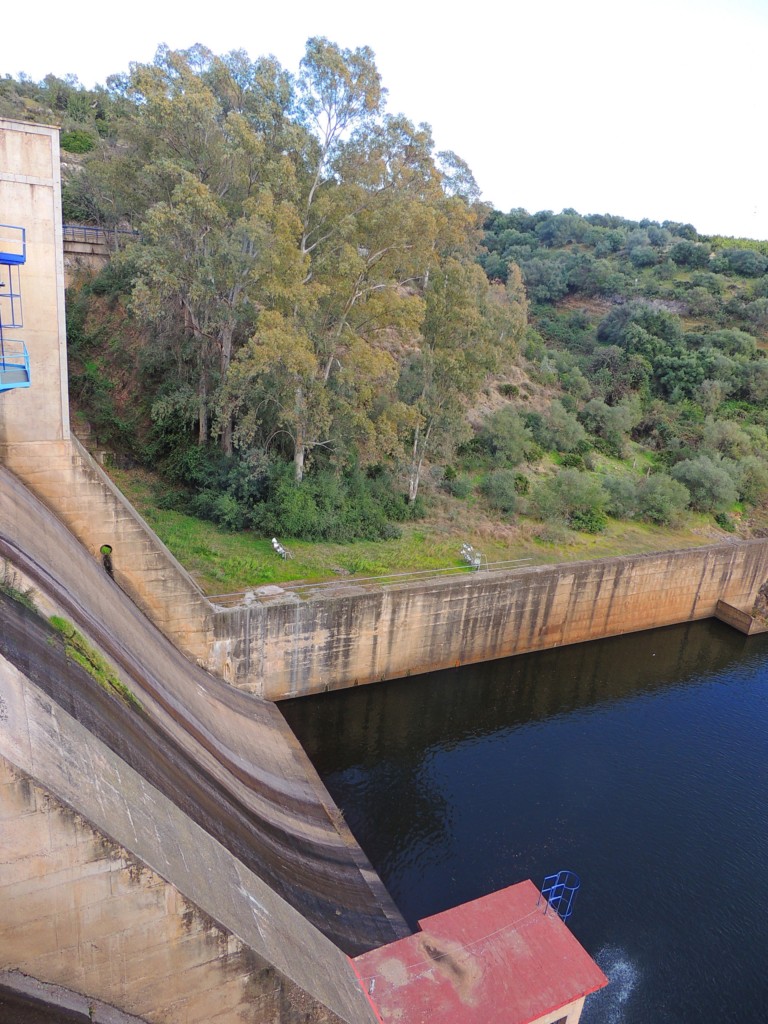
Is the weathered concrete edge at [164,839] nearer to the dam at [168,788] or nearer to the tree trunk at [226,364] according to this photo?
the dam at [168,788]

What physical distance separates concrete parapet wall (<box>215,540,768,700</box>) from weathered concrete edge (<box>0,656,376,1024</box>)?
906 cm

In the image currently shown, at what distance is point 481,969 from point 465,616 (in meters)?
13.1

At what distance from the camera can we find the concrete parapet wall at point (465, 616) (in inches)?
722

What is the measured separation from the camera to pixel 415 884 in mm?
13445

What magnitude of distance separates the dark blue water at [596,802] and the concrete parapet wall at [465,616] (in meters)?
0.88

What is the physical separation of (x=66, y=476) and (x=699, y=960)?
1718 centimetres

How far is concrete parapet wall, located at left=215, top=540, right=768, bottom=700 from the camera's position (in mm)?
18344

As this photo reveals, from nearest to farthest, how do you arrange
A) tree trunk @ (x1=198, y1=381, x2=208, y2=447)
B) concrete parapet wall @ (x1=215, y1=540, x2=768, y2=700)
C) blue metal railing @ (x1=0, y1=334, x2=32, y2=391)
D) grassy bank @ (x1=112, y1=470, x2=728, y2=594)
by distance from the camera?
blue metal railing @ (x1=0, y1=334, x2=32, y2=391), concrete parapet wall @ (x1=215, y1=540, x2=768, y2=700), grassy bank @ (x1=112, y1=470, x2=728, y2=594), tree trunk @ (x1=198, y1=381, x2=208, y2=447)

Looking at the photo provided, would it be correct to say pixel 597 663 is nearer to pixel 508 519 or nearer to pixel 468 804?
pixel 508 519

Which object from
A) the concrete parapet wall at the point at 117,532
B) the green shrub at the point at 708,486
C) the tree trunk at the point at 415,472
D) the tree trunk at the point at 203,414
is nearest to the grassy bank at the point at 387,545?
the tree trunk at the point at 415,472

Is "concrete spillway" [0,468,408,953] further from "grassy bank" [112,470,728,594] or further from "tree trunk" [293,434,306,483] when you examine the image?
"tree trunk" [293,434,306,483]

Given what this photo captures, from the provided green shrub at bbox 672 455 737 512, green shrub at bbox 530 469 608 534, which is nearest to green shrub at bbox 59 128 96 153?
green shrub at bbox 530 469 608 534

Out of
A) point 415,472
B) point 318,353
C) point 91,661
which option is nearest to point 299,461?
point 318,353

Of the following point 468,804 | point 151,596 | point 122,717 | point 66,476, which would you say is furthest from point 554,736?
point 66,476
